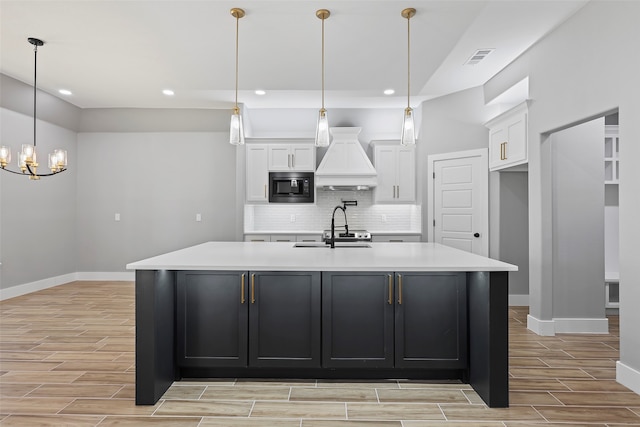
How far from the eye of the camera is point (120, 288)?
5.68 metres

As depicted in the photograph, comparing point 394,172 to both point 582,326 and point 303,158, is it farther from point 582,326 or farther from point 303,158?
point 582,326

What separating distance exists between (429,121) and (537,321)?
309 centimetres

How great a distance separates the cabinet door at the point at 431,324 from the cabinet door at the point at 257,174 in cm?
376

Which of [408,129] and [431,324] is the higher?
[408,129]

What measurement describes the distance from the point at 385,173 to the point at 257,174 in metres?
2.04

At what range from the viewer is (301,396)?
2.42 meters

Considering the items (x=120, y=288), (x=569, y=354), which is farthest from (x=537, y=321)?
(x=120, y=288)

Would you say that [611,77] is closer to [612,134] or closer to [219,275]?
[612,134]

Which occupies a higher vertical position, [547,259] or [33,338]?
[547,259]

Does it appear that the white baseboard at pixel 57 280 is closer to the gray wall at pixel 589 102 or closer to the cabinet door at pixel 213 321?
the cabinet door at pixel 213 321

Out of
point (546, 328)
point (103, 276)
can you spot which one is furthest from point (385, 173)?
point (103, 276)

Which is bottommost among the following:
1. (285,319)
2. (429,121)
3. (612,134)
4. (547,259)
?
(285,319)

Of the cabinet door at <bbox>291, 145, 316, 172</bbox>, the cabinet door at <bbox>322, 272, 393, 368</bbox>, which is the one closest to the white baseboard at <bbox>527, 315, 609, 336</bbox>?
the cabinet door at <bbox>322, 272, 393, 368</bbox>

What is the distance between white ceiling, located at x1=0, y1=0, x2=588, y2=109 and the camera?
3051mm
